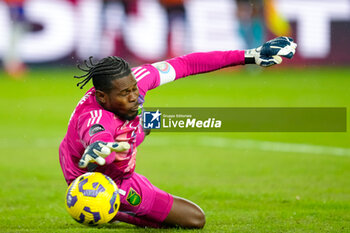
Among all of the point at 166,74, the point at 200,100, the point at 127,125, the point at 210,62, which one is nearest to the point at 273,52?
the point at 210,62

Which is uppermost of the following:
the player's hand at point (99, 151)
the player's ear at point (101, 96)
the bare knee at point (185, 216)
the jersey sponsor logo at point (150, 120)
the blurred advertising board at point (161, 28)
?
the player's ear at point (101, 96)

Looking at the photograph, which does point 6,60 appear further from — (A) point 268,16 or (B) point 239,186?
(B) point 239,186

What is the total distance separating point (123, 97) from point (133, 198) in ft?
3.88

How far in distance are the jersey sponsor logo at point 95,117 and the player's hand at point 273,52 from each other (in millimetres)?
1708

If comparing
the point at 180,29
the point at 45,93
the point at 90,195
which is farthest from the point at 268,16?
the point at 90,195

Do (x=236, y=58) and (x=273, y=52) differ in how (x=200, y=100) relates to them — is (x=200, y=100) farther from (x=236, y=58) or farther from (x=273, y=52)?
(x=273, y=52)

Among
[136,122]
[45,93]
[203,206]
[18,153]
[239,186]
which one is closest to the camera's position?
[136,122]

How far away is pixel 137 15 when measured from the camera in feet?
79.5

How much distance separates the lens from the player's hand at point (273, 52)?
6.33 m

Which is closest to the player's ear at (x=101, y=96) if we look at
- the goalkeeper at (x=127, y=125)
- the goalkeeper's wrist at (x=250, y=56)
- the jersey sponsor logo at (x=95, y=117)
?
the goalkeeper at (x=127, y=125)

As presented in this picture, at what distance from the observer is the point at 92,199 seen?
5.56m

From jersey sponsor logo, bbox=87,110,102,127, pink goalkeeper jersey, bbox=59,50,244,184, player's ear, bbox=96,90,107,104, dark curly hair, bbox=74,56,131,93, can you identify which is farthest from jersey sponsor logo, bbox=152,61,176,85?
jersey sponsor logo, bbox=87,110,102,127

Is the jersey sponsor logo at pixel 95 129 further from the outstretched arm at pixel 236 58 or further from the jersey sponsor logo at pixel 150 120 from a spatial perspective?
the jersey sponsor logo at pixel 150 120

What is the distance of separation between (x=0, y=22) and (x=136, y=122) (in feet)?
61.5
